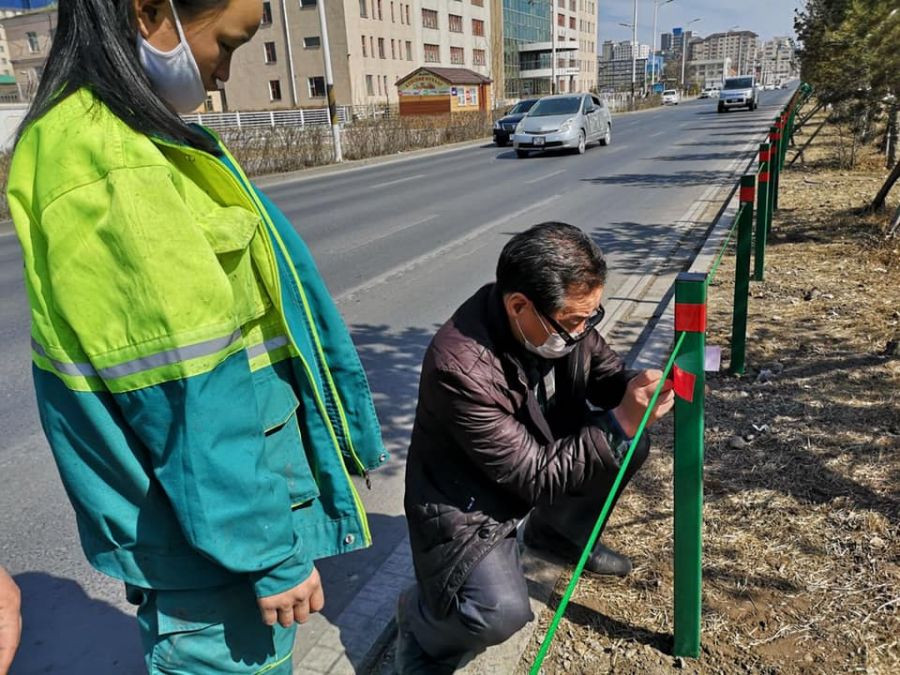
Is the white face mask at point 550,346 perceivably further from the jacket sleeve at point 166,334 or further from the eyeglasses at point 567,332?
the jacket sleeve at point 166,334

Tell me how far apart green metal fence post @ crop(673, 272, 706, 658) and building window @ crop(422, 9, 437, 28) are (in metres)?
63.8

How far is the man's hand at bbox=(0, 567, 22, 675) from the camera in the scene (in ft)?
4.11

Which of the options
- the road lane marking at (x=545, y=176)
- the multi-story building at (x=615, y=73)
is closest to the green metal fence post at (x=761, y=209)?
the road lane marking at (x=545, y=176)

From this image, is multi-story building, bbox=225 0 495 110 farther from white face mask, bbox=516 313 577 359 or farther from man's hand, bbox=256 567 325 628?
man's hand, bbox=256 567 325 628

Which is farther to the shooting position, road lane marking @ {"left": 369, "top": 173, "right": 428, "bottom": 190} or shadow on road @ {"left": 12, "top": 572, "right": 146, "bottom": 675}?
road lane marking @ {"left": 369, "top": 173, "right": 428, "bottom": 190}

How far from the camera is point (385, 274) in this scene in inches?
305

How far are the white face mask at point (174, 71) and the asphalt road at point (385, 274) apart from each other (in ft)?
6.45

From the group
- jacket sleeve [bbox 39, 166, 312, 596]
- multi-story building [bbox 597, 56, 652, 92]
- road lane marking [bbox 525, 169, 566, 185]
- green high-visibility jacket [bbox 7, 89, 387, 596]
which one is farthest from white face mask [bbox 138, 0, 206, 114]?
multi-story building [bbox 597, 56, 652, 92]

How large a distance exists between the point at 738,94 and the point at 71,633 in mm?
42063

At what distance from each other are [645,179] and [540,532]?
1233 centimetres

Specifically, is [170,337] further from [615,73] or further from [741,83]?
[615,73]

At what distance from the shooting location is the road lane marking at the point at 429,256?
7184mm

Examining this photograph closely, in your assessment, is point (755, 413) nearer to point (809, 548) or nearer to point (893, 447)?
point (893, 447)

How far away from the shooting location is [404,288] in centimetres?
717
